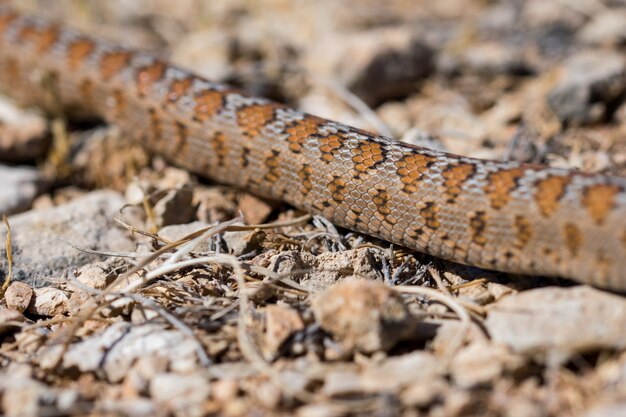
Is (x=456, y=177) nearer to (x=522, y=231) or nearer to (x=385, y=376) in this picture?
(x=522, y=231)

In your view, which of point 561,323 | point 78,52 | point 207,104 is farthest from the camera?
point 78,52

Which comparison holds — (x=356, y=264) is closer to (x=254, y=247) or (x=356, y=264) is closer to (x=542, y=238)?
(x=254, y=247)

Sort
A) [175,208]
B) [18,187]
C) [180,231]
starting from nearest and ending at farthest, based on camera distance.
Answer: [180,231] < [175,208] < [18,187]

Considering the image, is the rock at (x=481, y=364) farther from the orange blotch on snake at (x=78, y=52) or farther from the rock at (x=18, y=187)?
the orange blotch on snake at (x=78, y=52)

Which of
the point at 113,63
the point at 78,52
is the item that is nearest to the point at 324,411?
the point at 113,63

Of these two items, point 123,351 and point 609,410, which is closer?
point 609,410

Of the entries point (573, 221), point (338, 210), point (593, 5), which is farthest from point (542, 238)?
point (593, 5)

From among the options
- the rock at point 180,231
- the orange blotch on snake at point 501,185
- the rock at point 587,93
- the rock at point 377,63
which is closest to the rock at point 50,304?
the rock at point 180,231
